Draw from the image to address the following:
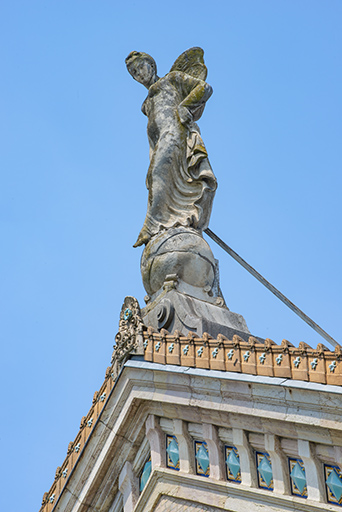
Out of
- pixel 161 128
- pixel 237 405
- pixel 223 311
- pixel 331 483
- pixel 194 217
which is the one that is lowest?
pixel 331 483

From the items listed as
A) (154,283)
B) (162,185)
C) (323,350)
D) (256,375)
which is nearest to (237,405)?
(256,375)

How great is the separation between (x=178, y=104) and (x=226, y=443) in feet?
23.6

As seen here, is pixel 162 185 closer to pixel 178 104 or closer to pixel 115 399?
pixel 178 104

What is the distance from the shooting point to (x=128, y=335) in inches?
566

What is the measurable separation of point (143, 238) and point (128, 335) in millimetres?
2736

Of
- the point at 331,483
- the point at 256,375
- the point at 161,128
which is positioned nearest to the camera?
the point at 331,483

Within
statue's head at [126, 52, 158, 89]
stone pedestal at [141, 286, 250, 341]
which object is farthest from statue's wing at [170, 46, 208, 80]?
stone pedestal at [141, 286, 250, 341]

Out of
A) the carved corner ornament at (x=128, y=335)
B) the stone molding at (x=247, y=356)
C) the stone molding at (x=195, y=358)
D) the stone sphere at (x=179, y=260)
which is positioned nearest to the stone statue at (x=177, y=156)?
the stone sphere at (x=179, y=260)

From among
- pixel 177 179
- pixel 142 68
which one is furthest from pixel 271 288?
pixel 142 68

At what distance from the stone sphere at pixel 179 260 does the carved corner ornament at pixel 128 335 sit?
1135 millimetres

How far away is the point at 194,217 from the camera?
16.5 m

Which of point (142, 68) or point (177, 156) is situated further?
point (142, 68)

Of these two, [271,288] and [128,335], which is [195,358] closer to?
[128,335]

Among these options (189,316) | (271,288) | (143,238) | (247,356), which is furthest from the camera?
(143,238)
